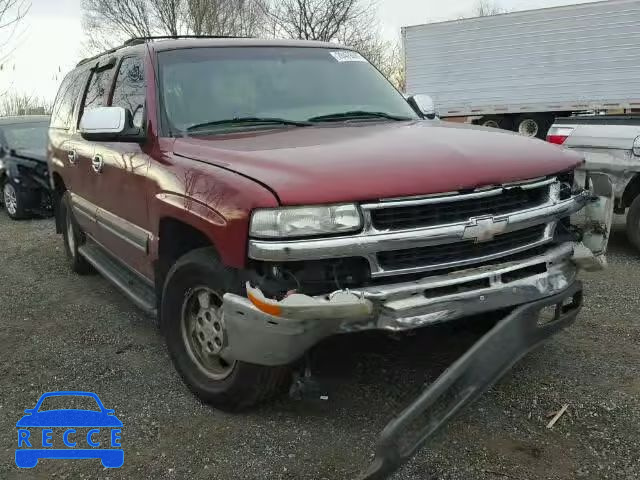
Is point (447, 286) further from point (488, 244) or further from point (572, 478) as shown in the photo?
point (572, 478)

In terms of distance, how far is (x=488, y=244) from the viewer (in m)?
2.88

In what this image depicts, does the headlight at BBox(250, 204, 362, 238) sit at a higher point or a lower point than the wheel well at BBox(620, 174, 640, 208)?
higher

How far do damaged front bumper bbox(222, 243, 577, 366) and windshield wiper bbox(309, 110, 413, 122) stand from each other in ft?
4.70

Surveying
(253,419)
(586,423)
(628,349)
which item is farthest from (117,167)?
(628,349)

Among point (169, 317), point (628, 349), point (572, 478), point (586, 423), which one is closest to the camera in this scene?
point (572, 478)

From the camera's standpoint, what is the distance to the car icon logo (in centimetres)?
294

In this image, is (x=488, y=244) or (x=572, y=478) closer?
(x=572, y=478)

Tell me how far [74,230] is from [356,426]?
3859 millimetres

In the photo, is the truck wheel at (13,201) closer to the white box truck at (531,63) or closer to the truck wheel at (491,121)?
the white box truck at (531,63)

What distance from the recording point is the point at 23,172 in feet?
31.3

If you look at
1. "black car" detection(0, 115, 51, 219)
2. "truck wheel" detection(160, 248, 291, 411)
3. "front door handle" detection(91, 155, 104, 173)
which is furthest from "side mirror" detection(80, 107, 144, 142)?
"black car" detection(0, 115, 51, 219)

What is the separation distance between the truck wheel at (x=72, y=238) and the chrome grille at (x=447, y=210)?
3.95 metres

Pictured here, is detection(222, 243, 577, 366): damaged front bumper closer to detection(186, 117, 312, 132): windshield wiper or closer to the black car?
detection(186, 117, 312, 132): windshield wiper

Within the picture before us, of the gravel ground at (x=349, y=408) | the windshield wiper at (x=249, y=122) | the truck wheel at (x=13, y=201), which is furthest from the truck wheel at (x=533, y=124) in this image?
the windshield wiper at (x=249, y=122)
